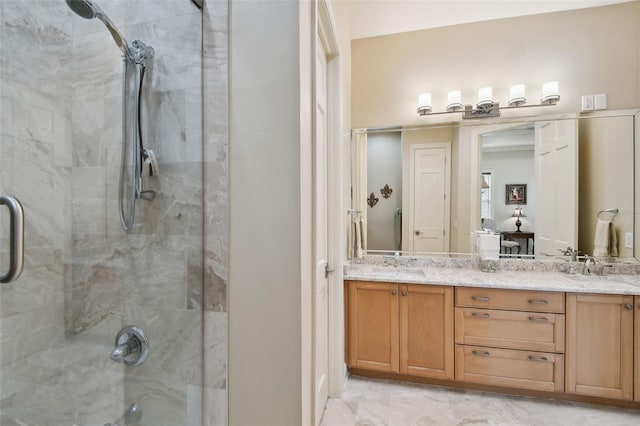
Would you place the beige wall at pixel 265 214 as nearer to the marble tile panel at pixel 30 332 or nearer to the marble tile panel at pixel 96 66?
the marble tile panel at pixel 96 66

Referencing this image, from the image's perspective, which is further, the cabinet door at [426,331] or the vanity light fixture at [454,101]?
the vanity light fixture at [454,101]

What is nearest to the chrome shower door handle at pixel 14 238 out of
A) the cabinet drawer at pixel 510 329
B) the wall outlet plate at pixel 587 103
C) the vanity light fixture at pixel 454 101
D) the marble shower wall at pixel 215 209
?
the marble shower wall at pixel 215 209

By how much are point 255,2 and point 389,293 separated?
77.4 inches

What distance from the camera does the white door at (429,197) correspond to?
2.65 meters

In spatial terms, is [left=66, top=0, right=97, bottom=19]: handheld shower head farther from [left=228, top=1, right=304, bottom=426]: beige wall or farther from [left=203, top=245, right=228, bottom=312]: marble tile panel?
[left=203, top=245, right=228, bottom=312]: marble tile panel

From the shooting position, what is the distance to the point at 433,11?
2473mm

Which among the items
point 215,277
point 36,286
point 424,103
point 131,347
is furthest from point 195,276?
point 424,103

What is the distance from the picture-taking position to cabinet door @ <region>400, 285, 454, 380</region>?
7.02ft

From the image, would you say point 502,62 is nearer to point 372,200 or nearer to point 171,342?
point 372,200

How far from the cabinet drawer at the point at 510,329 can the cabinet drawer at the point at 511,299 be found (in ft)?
0.12

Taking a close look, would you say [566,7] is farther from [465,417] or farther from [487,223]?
[465,417]

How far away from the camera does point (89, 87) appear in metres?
1.08

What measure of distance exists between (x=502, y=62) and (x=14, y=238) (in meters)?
3.28

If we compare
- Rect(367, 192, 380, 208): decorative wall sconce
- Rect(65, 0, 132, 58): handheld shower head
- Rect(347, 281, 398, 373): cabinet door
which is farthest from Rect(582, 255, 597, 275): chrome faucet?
Rect(65, 0, 132, 58): handheld shower head
